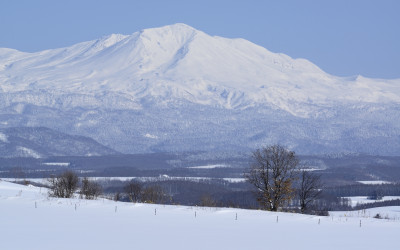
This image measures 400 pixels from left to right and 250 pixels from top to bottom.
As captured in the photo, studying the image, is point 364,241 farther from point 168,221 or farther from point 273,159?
point 273,159

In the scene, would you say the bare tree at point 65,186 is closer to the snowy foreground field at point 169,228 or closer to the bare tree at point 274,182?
Answer: the snowy foreground field at point 169,228

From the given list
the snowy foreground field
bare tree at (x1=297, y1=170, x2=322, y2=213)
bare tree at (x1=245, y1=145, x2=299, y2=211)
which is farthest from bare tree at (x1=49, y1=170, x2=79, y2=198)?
bare tree at (x1=297, y1=170, x2=322, y2=213)

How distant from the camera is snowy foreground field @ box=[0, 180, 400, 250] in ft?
119

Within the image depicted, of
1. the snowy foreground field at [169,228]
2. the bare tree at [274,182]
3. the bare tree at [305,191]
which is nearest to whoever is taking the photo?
the snowy foreground field at [169,228]

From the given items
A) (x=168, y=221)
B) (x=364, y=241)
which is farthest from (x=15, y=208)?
(x=364, y=241)

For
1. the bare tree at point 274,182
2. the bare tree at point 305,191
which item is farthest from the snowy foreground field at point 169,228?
the bare tree at point 305,191

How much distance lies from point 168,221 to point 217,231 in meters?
4.27

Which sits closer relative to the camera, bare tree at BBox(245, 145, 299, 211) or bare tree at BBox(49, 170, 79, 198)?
bare tree at BBox(245, 145, 299, 211)

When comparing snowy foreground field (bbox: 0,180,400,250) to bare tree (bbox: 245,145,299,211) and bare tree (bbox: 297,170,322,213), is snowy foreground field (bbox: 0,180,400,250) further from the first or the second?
bare tree (bbox: 297,170,322,213)

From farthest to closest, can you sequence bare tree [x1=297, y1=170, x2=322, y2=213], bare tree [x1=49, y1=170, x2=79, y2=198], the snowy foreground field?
bare tree [x1=297, y1=170, x2=322, y2=213] < bare tree [x1=49, y1=170, x2=79, y2=198] < the snowy foreground field

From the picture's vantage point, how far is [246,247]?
35.7 meters

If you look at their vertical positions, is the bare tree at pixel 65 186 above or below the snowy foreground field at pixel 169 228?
above

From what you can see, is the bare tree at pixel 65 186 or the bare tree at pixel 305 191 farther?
the bare tree at pixel 305 191

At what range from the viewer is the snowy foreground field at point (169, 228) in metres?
36.2
